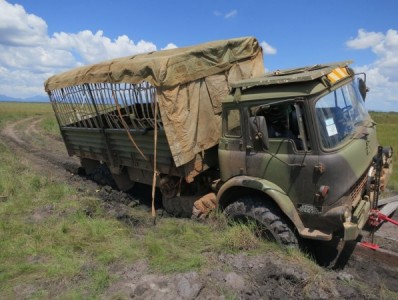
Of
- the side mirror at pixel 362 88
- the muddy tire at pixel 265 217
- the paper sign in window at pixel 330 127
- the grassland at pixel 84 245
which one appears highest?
the side mirror at pixel 362 88

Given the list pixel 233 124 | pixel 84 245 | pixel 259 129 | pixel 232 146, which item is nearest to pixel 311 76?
pixel 259 129

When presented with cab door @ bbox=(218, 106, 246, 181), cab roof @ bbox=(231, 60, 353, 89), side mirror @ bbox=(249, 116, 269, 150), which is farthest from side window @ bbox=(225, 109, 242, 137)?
side mirror @ bbox=(249, 116, 269, 150)

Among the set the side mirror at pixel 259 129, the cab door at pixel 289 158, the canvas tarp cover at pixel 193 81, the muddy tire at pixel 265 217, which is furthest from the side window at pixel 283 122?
the canvas tarp cover at pixel 193 81

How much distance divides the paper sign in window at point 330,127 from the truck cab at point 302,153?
1cm

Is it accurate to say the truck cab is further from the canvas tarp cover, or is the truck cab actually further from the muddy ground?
the canvas tarp cover

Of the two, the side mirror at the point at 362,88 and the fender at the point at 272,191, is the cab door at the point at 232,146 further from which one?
the side mirror at the point at 362,88

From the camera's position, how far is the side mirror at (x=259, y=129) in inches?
182

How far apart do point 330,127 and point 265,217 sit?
1311 millimetres

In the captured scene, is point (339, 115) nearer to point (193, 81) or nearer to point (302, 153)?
point (302, 153)

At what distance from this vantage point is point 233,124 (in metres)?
5.41

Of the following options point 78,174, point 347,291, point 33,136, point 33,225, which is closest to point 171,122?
point 33,225

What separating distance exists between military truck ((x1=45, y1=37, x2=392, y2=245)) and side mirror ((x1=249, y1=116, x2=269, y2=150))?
0.01m

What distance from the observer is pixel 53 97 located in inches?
379

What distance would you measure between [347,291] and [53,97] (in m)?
7.82
